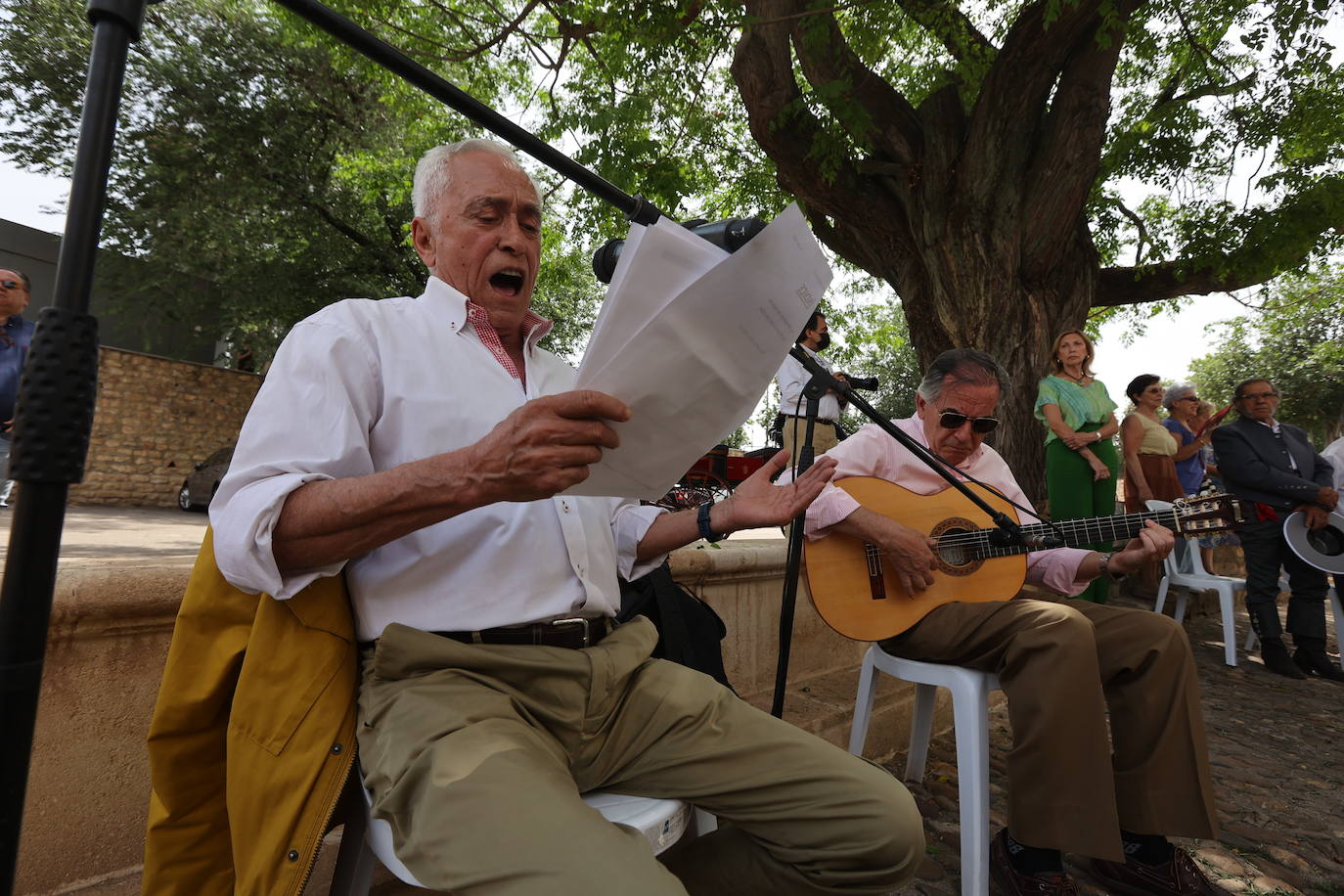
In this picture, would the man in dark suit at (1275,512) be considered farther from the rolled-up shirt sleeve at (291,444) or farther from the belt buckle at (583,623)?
the rolled-up shirt sleeve at (291,444)

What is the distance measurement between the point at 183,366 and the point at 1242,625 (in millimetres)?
17540

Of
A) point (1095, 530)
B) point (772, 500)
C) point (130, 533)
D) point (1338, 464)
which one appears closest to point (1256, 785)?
point (1095, 530)

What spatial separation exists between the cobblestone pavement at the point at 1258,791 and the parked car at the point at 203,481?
13273 mm

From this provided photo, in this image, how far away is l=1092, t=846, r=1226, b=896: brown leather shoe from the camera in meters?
2.22

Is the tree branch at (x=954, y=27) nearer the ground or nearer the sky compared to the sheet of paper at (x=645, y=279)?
nearer the sky

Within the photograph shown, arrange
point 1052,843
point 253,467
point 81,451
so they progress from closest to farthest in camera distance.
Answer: point 81,451 → point 253,467 → point 1052,843

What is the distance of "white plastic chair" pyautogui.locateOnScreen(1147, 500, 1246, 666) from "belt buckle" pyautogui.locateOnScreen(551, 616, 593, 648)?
17.2 ft

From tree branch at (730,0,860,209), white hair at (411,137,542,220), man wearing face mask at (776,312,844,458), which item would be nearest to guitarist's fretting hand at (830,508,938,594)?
white hair at (411,137,542,220)

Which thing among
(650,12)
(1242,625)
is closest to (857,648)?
(650,12)

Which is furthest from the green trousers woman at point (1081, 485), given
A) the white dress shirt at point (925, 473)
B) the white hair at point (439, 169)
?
the white hair at point (439, 169)

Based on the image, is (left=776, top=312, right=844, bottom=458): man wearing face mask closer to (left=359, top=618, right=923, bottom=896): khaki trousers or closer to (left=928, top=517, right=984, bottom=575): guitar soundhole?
(left=928, top=517, right=984, bottom=575): guitar soundhole

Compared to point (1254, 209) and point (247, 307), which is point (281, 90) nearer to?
point (247, 307)

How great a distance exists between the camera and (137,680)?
166cm

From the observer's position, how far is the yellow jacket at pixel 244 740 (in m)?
1.16
